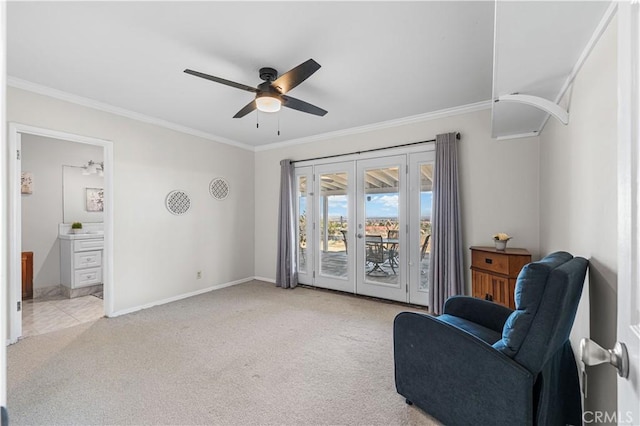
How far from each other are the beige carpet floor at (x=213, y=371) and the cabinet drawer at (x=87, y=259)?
5.28ft

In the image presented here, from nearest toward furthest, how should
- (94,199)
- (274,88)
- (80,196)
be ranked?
1. (274,88)
2. (80,196)
3. (94,199)

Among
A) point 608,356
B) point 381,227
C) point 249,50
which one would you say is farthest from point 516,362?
point 381,227

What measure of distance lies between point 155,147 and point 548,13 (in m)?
4.15

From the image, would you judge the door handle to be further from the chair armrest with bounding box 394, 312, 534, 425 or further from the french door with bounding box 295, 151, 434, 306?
the french door with bounding box 295, 151, 434, 306

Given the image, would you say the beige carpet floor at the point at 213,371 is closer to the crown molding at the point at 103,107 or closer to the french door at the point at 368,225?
the french door at the point at 368,225

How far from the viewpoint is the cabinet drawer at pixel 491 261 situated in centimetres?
279

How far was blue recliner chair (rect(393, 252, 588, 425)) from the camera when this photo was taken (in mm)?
1370

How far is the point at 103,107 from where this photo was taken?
3428 mm

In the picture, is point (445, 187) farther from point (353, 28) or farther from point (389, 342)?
point (353, 28)

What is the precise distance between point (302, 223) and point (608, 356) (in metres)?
4.34

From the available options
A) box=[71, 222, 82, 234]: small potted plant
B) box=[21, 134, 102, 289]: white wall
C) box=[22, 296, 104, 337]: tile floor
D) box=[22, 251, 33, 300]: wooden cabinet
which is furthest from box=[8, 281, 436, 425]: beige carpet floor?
box=[71, 222, 82, 234]: small potted plant

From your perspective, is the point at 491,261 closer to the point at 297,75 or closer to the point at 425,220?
the point at 425,220

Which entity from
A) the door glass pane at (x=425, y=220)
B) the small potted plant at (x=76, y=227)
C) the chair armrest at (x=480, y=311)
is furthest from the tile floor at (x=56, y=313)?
the door glass pane at (x=425, y=220)

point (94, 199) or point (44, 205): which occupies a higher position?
point (94, 199)
